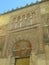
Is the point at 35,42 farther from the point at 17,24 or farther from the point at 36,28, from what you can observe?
the point at 17,24

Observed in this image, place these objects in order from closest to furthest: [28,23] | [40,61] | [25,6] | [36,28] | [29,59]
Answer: [40,61] < [29,59] < [36,28] < [28,23] < [25,6]

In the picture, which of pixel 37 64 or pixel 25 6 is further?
pixel 25 6

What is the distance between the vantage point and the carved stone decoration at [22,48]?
22.6 feet

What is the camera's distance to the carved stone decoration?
22.6 feet

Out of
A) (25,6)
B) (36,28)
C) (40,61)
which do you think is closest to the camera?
(40,61)

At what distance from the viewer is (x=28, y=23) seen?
7.67 meters

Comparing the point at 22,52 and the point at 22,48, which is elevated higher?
the point at 22,48

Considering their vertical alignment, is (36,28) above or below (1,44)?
above

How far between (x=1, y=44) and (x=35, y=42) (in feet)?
7.57

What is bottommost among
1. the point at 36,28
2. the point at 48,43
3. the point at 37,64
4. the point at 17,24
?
the point at 37,64

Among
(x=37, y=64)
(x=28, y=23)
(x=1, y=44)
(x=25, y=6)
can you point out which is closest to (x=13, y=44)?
(x=1, y=44)

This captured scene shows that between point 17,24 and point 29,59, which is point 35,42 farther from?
point 17,24

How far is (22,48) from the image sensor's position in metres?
7.07

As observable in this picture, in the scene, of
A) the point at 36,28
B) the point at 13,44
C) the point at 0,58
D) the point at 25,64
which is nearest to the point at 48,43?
the point at 36,28
